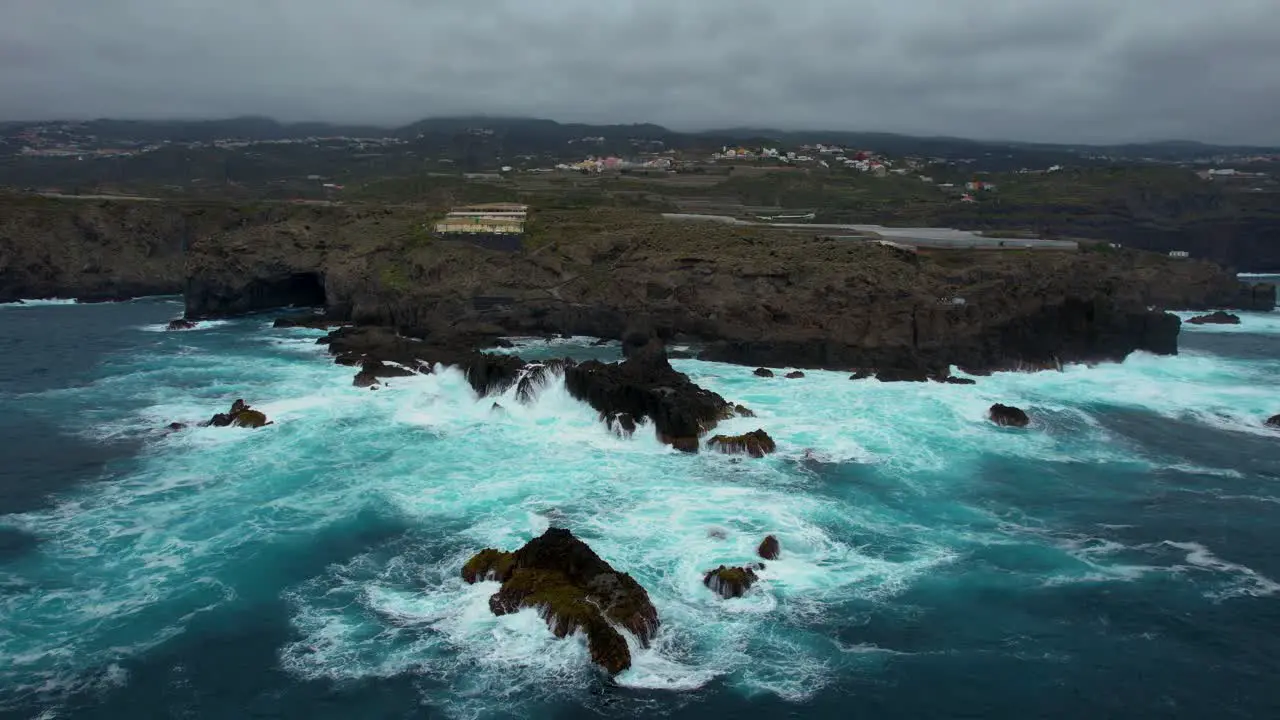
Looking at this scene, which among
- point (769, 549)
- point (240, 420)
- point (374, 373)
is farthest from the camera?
point (374, 373)

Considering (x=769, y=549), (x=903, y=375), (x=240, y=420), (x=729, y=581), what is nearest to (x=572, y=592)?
(x=729, y=581)

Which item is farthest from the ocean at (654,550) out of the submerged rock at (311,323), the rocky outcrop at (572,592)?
the submerged rock at (311,323)

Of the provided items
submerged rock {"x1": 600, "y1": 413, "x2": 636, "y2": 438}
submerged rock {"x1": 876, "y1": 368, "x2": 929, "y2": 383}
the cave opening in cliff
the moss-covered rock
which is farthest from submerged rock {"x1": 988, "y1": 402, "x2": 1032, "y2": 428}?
the cave opening in cliff

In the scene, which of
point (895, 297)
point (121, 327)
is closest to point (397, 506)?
point (895, 297)

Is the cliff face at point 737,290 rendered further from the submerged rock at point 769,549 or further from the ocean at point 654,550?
the submerged rock at point 769,549

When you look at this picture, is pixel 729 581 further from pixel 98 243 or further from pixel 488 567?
pixel 98 243

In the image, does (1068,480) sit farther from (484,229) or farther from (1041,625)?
(484,229)
